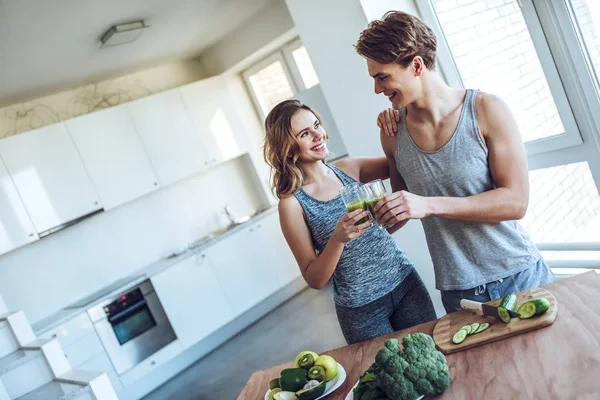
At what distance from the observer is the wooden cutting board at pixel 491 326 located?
51.7 inches

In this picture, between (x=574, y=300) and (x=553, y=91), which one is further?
(x=553, y=91)

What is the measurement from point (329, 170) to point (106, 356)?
335 centimetres

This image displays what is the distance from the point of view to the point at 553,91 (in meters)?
2.35

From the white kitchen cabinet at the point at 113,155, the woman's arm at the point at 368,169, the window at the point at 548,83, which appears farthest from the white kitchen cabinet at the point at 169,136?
the woman's arm at the point at 368,169

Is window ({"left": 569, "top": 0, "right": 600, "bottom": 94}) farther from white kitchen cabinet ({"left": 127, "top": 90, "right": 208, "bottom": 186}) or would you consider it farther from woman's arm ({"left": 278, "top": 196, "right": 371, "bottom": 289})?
white kitchen cabinet ({"left": 127, "top": 90, "right": 208, "bottom": 186})

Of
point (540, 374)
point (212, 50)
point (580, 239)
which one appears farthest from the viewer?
point (212, 50)

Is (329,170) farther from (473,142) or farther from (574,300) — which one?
(574,300)

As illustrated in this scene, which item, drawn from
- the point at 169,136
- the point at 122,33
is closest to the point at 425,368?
the point at 122,33

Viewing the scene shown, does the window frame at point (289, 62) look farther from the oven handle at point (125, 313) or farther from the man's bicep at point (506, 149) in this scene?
the man's bicep at point (506, 149)

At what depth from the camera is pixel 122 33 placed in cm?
418

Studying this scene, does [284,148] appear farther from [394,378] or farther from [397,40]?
[394,378]

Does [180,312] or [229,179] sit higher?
[229,179]

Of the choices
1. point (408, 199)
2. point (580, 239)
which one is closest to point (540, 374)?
point (408, 199)

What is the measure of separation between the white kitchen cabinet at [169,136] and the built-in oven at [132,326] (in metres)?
1.18
